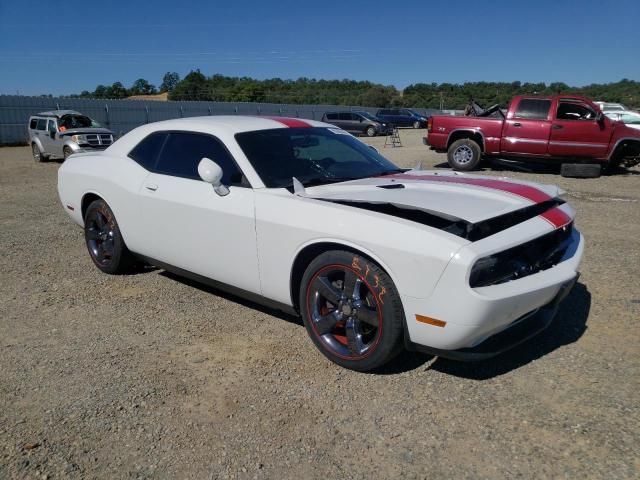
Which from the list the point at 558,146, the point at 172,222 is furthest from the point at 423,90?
the point at 172,222

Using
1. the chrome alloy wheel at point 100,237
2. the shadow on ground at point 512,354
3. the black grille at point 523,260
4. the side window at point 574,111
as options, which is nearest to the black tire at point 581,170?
the side window at point 574,111

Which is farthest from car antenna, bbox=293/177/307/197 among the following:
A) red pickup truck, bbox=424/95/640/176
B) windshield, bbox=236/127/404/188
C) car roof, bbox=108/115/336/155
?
red pickup truck, bbox=424/95/640/176

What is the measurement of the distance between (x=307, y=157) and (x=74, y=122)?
48.8 ft

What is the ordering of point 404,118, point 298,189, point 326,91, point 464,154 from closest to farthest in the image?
point 298,189 < point 464,154 < point 404,118 < point 326,91

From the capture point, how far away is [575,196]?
9258 mm

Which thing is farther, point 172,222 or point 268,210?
point 172,222

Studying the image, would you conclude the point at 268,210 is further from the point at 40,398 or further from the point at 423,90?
the point at 423,90

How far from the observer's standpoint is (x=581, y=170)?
11508mm

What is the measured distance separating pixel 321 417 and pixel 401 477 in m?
0.58

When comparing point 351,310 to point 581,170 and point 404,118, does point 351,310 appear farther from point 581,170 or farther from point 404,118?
point 404,118

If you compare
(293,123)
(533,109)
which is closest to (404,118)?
(533,109)

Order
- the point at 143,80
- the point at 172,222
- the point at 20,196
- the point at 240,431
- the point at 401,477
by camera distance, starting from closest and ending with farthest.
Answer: the point at 401,477 → the point at 240,431 → the point at 172,222 → the point at 20,196 → the point at 143,80

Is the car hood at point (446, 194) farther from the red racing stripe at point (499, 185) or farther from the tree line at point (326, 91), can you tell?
the tree line at point (326, 91)

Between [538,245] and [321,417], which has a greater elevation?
[538,245]
